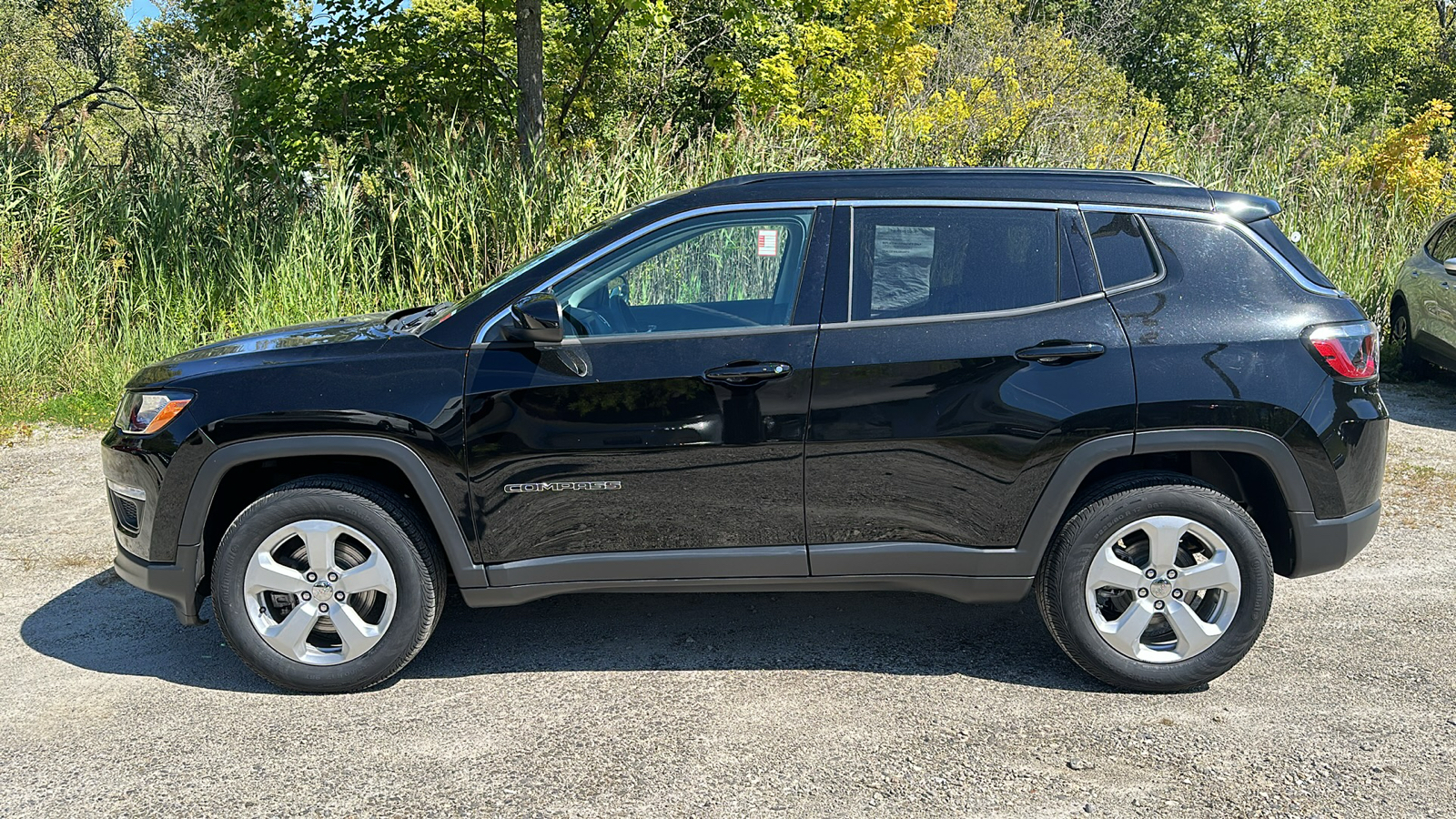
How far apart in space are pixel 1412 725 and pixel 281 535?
12.6 feet

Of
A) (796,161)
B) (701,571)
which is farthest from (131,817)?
(796,161)

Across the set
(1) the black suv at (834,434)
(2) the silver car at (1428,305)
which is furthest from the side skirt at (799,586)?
(2) the silver car at (1428,305)

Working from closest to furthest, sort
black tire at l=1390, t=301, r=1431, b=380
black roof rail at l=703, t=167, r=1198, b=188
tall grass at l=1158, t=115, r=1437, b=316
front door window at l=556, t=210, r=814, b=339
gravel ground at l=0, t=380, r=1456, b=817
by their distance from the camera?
1. gravel ground at l=0, t=380, r=1456, b=817
2. front door window at l=556, t=210, r=814, b=339
3. black roof rail at l=703, t=167, r=1198, b=188
4. black tire at l=1390, t=301, r=1431, b=380
5. tall grass at l=1158, t=115, r=1437, b=316

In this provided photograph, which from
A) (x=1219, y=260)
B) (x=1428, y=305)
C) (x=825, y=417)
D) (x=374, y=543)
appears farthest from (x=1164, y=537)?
(x=1428, y=305)

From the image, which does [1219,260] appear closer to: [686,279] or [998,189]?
[998,189]

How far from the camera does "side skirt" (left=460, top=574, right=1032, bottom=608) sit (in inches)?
160

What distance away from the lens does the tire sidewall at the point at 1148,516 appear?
3.93 meters

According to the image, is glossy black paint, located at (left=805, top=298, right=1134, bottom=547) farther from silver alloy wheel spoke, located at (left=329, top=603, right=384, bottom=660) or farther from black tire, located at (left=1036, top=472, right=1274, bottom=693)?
silver alloy wheel spoke, located at (left=329, top=603, right=384, bottom=660)

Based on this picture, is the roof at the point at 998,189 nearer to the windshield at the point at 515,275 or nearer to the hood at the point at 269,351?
the windshield at the point at 515,275

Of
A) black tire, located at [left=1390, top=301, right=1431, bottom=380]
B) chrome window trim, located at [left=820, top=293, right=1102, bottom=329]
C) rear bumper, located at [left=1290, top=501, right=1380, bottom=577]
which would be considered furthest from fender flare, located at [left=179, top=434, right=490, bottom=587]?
black tire, located at [left=1390, top=301, right=1431, bottom=380]

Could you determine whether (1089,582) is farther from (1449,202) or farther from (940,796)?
(1449,202)

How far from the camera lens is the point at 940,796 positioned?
11.0 ft

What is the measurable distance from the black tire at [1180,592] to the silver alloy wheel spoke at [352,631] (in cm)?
236

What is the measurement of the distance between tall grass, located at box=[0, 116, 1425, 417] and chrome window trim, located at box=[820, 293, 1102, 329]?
20.4 feet
